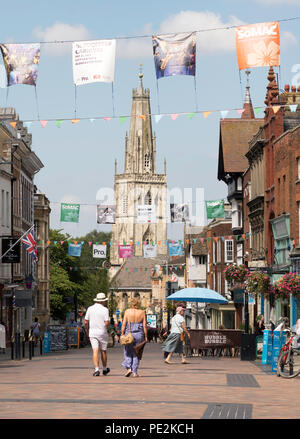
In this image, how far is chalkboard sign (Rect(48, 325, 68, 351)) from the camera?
4241cm

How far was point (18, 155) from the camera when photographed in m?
57.7

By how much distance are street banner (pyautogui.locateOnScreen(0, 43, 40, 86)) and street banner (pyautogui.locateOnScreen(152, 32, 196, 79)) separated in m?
3.73

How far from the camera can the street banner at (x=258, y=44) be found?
28625 mm

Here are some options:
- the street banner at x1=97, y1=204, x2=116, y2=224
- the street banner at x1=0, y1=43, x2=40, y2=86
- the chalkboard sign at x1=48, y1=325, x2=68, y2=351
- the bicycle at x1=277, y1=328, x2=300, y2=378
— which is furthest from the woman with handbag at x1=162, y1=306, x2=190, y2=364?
the street banner at x1=97, y1=204, x2=116, y2=224

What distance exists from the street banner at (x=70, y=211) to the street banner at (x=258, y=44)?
1287 inches

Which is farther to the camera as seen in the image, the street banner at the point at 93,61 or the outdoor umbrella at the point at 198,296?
the outdoor umbrella at the point at 198,296

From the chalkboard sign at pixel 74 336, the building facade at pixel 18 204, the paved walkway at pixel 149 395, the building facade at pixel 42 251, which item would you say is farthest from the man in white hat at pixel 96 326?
the building facade at pixel 42 251

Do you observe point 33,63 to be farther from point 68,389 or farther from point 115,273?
point 115,273

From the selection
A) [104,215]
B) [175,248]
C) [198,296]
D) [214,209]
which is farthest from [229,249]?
[198,296]

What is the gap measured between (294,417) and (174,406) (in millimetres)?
1905

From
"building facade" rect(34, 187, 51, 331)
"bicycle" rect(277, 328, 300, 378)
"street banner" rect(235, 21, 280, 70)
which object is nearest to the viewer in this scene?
"bicycle" rect(277, 328, 300, 378)

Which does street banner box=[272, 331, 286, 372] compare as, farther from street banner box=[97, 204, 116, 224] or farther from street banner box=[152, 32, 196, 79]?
street banner box=[97, 204, 116, 224]

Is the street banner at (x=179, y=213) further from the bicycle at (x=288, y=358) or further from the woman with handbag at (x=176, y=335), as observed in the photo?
the bicycle at (x=288, y=358)

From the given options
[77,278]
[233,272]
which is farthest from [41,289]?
[233,272]
